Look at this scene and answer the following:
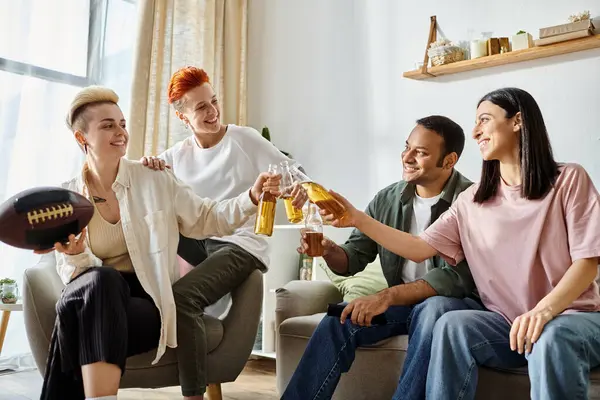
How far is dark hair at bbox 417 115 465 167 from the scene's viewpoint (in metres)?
2.06

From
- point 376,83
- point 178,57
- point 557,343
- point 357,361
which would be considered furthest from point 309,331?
point 178,57

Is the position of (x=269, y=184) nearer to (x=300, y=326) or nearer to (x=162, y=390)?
(x=300, y=326)

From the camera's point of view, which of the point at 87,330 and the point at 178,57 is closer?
the point at 87,330

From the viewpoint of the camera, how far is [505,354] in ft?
5.07

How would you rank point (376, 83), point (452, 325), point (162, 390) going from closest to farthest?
point (452, 325) → point (162, 390) → point (376, 83)

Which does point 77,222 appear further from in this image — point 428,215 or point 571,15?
point 571,15

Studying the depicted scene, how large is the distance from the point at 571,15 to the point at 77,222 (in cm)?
232

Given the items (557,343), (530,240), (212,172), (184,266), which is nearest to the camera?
(557,343)

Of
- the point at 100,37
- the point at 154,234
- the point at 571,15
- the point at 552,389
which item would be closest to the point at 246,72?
the point at 100,37

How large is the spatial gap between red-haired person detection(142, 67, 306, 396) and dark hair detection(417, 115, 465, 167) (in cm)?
66

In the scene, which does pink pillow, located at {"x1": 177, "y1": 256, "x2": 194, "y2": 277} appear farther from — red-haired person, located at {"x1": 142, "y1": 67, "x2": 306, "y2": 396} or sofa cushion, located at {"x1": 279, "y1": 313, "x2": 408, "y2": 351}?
sofa cushion, located at {"x1": 279, "y1": 313, "x2": 408, "y2": 351}

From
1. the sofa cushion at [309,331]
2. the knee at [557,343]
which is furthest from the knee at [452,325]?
the sofa cushion at [309,331]

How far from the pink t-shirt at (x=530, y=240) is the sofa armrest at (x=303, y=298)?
697mm

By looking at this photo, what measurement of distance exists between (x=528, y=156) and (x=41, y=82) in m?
2.59
